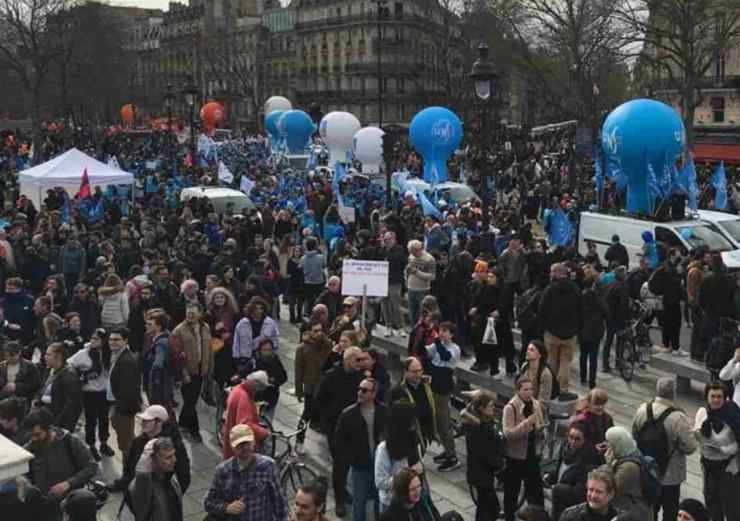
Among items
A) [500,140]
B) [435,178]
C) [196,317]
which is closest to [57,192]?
[435,178]

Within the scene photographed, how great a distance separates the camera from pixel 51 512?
18.9 ft

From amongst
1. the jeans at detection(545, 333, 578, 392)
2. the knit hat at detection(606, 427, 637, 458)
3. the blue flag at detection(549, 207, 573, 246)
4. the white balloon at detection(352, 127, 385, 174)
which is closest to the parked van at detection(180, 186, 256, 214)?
the blue flag at detection(549, 207, 573, 246)

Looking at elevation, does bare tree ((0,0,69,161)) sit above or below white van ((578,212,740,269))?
above

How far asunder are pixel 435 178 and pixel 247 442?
20.5 m

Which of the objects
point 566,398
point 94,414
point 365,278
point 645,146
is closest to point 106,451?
point 94,414

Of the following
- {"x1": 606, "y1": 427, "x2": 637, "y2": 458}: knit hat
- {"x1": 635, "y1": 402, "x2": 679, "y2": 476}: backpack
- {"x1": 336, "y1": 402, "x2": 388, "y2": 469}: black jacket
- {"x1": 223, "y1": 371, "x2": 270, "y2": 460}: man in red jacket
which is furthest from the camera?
{"x1": 223, "y1": 371, "x2": 270, "y2": 460}: man in red jacket

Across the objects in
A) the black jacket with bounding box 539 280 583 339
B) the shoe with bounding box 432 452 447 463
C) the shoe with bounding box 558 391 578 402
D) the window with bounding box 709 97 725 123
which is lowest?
the shoe with bounding box 432 452 447 463

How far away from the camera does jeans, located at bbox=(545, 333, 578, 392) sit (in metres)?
10.3

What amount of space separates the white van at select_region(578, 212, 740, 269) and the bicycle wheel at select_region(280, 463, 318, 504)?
363 inches

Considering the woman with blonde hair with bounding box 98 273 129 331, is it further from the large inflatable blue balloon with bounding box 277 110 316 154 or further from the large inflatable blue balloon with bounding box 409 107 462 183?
the large inflatable blue balloon with bounding box 277 110 316 154

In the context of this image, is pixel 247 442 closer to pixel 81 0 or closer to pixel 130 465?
pixel 130 465

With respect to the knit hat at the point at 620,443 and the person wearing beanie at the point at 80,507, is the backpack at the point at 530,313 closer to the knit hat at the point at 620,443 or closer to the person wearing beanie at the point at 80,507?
the knit hat at the point at 620,443

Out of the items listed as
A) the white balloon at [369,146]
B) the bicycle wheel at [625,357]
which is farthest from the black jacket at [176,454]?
the white balloon at [369,146]

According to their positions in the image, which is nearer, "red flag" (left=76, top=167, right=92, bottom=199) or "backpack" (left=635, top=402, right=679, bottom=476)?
"backpack" (left=635, top=402, right=679, bottom=476)
